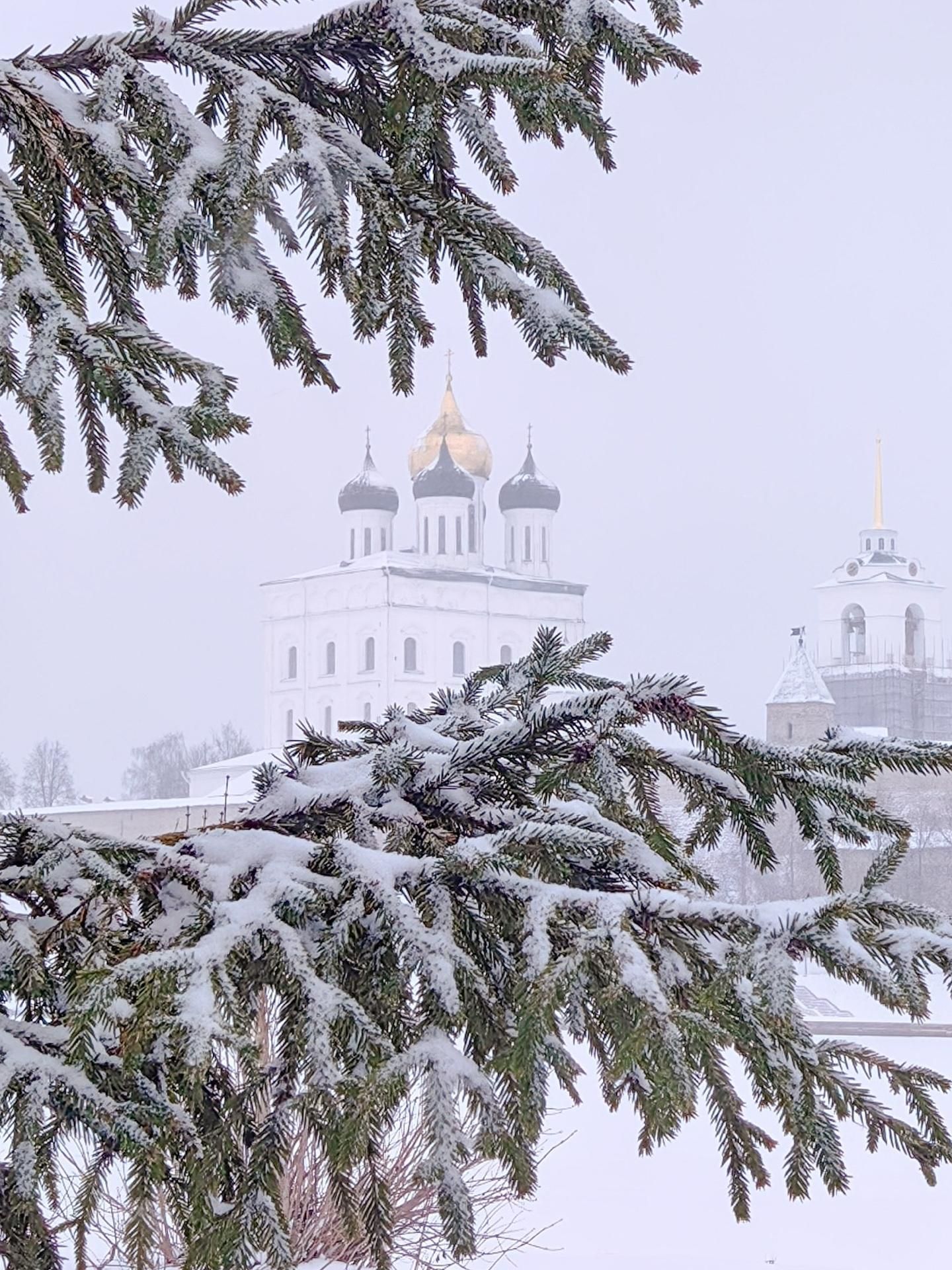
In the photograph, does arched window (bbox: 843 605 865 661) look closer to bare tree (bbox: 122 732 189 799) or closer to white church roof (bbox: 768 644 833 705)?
white church roof (bbox: 768 644 833 705)

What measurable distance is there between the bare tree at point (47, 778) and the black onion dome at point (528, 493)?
16.7 metres

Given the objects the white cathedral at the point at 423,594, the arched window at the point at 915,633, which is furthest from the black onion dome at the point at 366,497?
the arched window at the point at 915,633

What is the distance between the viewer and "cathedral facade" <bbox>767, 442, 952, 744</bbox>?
51.1 metres

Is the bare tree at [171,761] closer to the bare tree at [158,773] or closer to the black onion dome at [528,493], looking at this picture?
the bare tree at [158,773]

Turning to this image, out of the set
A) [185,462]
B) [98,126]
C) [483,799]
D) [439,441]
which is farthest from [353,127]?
[439,441]

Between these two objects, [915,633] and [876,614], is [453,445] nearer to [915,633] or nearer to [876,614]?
[876,614]

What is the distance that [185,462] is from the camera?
1.25 meters

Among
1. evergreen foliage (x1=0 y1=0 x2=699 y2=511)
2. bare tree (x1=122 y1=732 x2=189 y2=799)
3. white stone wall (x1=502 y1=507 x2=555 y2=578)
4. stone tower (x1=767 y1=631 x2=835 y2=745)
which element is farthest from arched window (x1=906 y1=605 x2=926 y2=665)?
evergreen foliage (x1=0 y1=0 x2=699 y2=511)

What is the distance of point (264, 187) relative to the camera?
1.32 meters

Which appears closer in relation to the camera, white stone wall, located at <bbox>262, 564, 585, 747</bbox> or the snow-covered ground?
the snow-covered ground

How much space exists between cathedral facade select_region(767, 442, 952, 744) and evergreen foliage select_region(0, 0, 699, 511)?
47.8 m

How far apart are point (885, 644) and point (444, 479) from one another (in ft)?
55.8

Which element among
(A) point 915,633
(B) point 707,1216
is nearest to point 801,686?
(A) point 915,633

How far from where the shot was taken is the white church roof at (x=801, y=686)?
1650 inches
